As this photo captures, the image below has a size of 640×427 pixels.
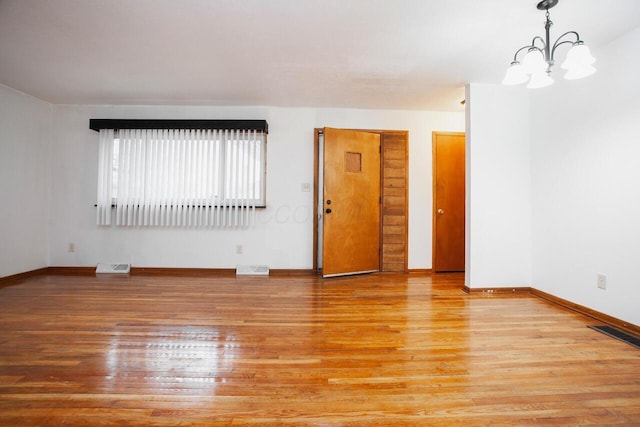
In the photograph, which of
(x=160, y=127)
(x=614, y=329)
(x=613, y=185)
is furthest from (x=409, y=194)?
(x=160, y=127)

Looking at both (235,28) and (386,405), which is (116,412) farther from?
(235,28)

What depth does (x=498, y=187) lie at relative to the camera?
3.27 meters

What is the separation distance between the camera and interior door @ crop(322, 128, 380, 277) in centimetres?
388

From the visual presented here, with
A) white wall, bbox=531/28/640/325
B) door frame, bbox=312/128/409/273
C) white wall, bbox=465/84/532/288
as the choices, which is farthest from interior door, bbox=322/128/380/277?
white wall, bbox=531/28/640/325

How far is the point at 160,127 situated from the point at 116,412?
3644 mm

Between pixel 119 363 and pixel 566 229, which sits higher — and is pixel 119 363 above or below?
below

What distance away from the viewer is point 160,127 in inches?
155

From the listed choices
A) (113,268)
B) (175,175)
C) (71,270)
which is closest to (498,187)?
(175,175)

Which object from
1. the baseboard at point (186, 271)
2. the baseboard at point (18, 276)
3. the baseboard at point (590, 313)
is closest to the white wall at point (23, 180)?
the baseboard at point (18, 276)

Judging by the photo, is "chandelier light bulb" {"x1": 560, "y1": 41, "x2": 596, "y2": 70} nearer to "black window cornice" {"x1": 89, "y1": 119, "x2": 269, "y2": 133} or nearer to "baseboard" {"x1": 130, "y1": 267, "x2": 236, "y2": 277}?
"black window cornice" {"x1": 89, "y1": 119, "x2": 269, "y2": 133}

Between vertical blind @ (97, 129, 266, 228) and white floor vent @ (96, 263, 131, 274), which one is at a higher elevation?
vertical blind @ (97, 129, 266, 228)

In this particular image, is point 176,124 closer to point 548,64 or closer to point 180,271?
point 180,271

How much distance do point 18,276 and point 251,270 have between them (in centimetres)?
295

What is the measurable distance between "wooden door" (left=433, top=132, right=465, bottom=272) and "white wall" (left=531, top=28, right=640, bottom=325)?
3.69 feet
